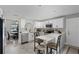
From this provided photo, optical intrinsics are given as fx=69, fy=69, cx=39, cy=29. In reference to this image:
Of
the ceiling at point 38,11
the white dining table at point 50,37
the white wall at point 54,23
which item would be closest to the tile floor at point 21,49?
the white dining table at point 50,37

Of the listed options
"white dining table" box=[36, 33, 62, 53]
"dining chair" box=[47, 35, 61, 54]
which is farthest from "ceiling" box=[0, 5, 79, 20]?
"dining chair" box=[47, 35, 61, 54]

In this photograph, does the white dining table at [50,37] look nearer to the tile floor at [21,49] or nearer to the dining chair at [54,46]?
the dining chair at [54,46]

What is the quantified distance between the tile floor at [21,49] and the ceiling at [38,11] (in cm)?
74

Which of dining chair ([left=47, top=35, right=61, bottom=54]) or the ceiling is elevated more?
the ceiling

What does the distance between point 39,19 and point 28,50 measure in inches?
35.1

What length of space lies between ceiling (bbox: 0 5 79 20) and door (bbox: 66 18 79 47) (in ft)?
0.74

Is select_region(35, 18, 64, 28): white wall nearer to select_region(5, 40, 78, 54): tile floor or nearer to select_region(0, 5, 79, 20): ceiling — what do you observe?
select_region(0, 5, 79, 20): ceiling

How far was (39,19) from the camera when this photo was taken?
6.09ft

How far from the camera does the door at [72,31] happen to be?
1.70 metres

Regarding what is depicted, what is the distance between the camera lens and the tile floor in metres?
1.75

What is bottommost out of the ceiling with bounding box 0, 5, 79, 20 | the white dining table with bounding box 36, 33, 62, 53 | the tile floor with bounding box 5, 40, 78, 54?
the tile floor with bounding box 5, 40, 78, 54

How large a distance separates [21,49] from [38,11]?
3.68 ft
